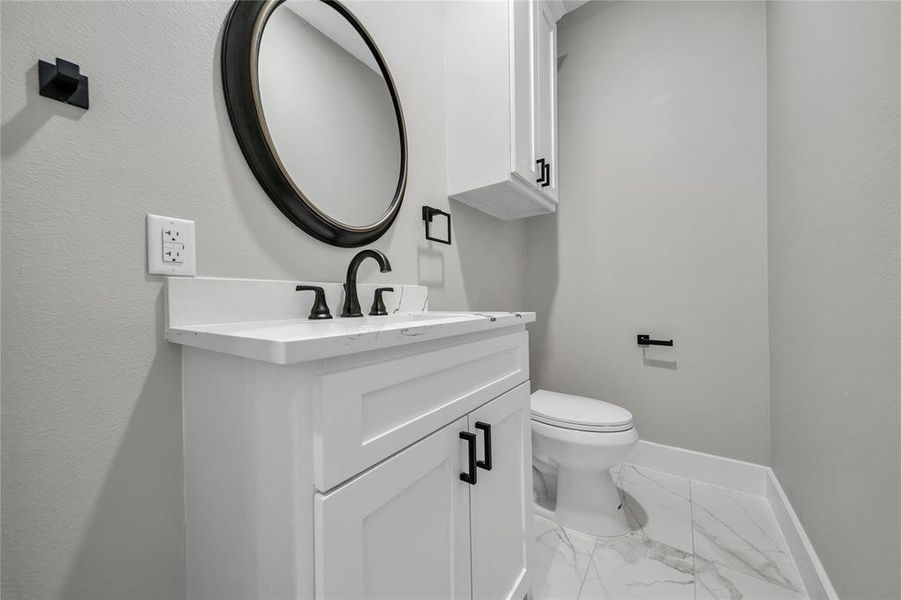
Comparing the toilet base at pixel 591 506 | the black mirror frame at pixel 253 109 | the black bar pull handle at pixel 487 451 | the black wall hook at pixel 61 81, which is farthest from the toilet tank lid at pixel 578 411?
the black wall hook at pixel 61 81

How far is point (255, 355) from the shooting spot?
437mm

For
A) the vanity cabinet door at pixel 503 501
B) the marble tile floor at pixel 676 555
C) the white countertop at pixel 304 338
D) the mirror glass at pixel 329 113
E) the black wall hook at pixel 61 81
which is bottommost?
the marble tile floor at pixel 676 555

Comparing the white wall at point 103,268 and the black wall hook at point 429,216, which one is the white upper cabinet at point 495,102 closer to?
the black wall hook at point 429,216

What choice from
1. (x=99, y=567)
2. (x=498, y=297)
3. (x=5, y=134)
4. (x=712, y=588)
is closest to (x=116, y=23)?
(x=5, y=134)

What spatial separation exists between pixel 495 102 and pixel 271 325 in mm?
1065

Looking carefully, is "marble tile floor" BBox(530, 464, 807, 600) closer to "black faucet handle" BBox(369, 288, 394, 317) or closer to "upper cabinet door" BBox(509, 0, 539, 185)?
"black faucet handle" BBox(369, 288, 394, 317)

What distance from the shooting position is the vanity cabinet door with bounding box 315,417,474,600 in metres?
0.45

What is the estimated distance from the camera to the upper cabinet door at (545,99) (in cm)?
141

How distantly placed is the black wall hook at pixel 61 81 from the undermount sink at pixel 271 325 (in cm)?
32

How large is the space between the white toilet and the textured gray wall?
1.67 ft

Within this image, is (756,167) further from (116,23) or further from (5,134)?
(5,134)

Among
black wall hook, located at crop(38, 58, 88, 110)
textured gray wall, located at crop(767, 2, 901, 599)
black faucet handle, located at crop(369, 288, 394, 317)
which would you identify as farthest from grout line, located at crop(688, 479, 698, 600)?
black wall hook, located at crop(38, 58, 88, 110)

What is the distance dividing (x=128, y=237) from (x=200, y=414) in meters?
0.34

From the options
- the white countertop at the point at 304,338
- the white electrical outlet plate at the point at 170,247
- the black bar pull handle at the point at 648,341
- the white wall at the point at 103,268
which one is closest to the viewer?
the white countertop at the point at 304,338
